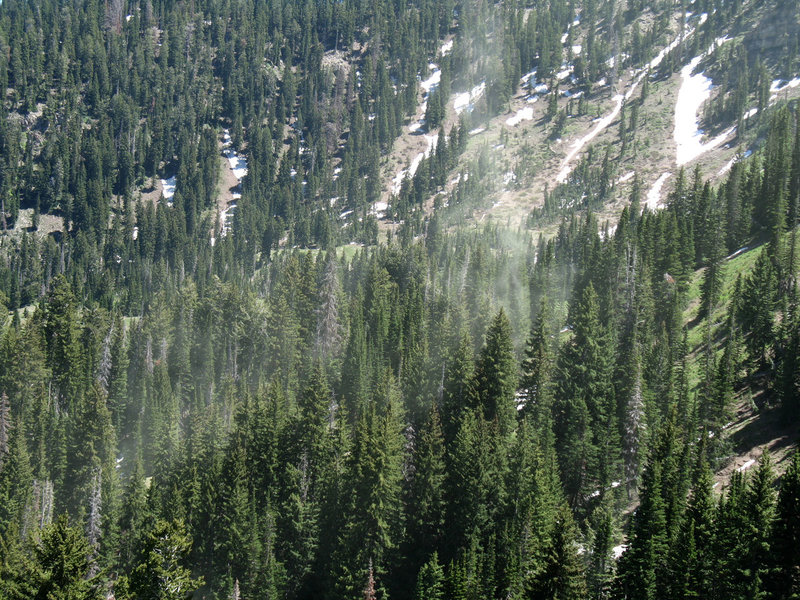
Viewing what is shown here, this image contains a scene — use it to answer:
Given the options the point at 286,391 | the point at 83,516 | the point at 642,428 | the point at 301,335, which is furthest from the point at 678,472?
the point at 301,335

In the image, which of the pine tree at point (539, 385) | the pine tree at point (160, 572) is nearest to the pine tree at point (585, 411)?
the pine tree at point (539, 385)

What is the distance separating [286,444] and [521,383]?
20.5 metres

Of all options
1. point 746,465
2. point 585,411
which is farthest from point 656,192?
point 746,465

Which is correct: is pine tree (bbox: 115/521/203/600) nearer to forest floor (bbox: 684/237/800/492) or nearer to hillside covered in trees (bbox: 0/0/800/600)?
hillside covered in trees (bbox: 0/0/800/600)

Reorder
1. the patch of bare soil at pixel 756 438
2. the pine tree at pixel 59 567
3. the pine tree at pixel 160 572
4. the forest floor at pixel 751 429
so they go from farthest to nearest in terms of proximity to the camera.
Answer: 1. the forest floor at pixel 751 429
2. the patch of bare soil at pixel 756 438
3. the pine tree at pixel 160 572
4. the pine tree at pixel 59 567

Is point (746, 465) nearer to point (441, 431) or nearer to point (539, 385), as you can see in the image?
point (539, 385)

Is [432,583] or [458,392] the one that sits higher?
[458,392]

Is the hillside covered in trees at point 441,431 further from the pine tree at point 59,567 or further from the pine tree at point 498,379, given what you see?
the pine tree at point 498,379

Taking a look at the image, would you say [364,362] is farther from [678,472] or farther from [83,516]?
[678,472]

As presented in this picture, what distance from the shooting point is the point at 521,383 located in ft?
214

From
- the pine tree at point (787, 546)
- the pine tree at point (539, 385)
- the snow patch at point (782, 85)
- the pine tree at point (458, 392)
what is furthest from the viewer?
the snow patch at point (782, 85)

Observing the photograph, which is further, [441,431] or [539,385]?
[539,385]

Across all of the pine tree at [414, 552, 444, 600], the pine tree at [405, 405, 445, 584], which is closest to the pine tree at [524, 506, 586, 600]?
the pine tree at [414, 552, 444, 600]

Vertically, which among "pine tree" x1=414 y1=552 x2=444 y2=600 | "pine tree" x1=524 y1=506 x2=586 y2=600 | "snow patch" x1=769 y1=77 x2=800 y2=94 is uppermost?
"snow patch" x1=769 y1=77 x2=800 y2=94
